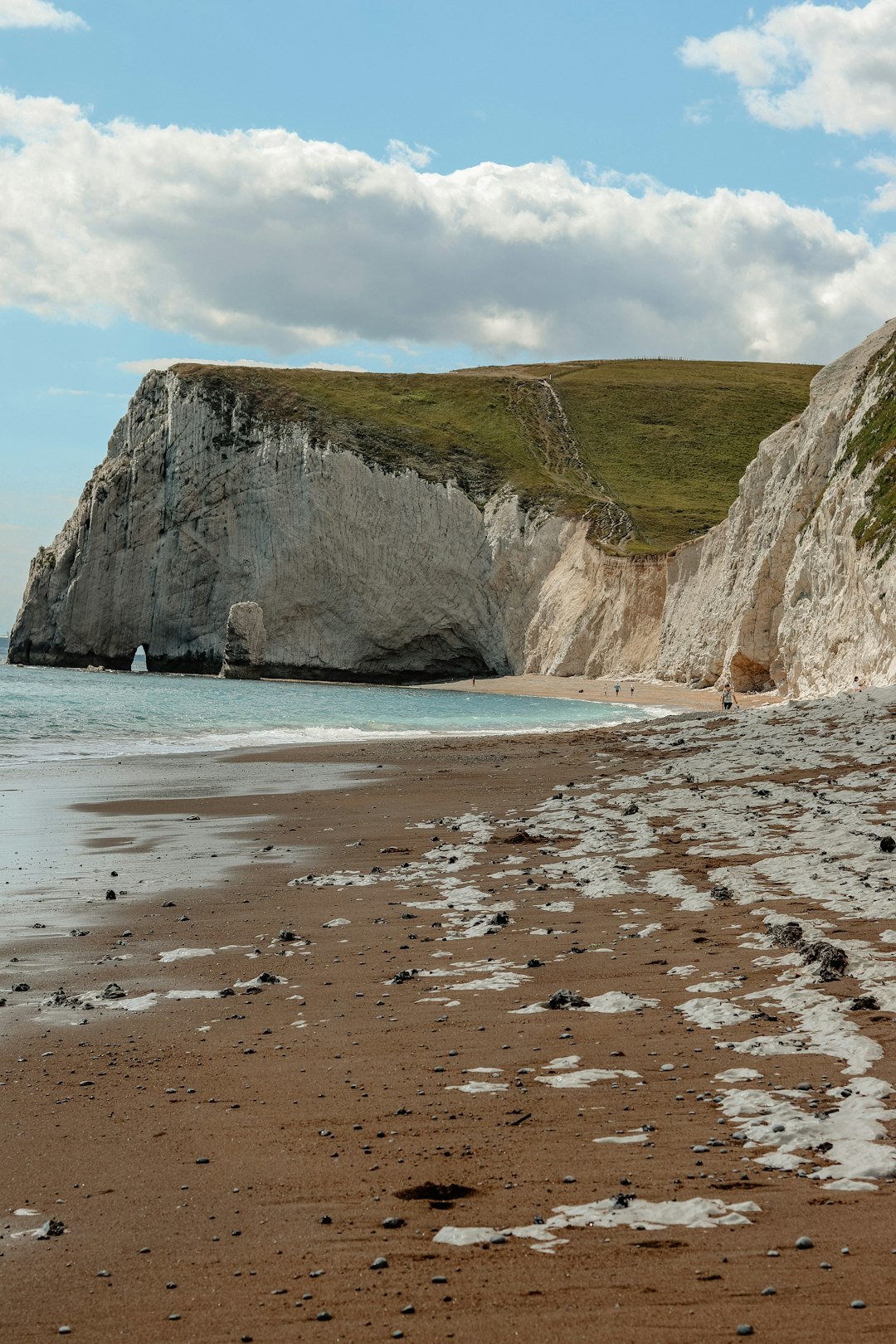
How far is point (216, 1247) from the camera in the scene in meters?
3.88

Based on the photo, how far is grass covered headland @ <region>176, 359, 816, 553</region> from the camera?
254 feet

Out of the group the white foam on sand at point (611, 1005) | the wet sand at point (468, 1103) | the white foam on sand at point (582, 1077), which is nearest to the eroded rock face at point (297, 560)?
the wet sand at point (468, 1103)

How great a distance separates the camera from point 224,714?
129ft

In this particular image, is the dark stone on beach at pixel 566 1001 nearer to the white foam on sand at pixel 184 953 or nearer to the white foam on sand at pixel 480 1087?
the white foam on sand at pixel 480 1087

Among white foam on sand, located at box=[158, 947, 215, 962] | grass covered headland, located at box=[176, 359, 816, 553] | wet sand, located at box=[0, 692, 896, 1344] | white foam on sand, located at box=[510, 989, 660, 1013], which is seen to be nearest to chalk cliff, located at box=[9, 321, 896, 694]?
grass covered headland, located at box=[176, 359, 816, 553]

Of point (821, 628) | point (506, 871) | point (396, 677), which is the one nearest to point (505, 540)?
point (396, 677)

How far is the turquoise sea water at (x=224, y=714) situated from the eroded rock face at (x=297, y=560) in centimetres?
1191

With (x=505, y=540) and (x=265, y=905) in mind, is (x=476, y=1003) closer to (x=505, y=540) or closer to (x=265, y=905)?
(x=265, y=905)

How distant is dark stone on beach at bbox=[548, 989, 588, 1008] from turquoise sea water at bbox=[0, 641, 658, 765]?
19.1m

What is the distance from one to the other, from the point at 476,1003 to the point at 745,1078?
75.4 inches

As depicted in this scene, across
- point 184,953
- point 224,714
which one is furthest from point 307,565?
point 184,953

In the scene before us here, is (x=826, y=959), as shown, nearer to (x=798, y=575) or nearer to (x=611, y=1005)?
(x=611, y=1005)

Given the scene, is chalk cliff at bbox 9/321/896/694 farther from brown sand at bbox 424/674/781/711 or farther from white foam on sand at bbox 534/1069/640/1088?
white foam on sand at bbox 534/1069/640/1088

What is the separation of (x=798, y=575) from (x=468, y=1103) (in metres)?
39.2
